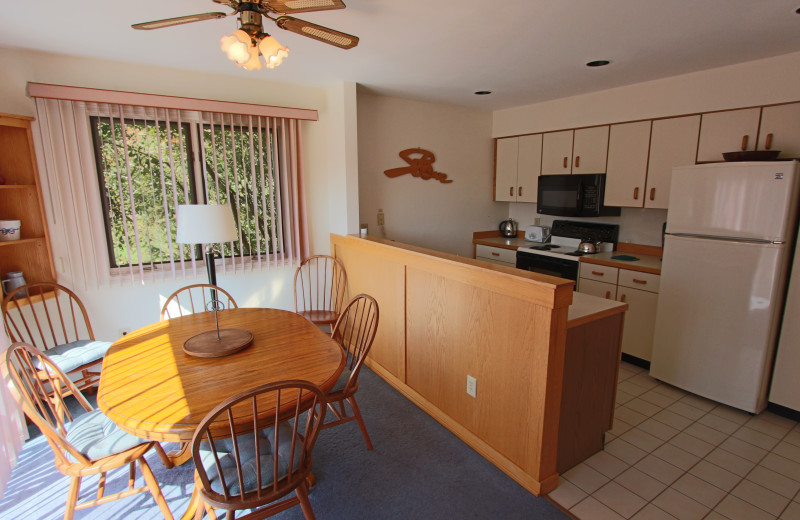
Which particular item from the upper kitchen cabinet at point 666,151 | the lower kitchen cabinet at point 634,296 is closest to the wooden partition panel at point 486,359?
the lower kitchen cabinet at point 634,296

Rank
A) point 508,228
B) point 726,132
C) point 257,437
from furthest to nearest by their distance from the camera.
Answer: point 508,228
point 726,132
point 257,437

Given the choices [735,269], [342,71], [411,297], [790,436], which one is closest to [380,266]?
[411,297]

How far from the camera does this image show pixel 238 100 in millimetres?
3150

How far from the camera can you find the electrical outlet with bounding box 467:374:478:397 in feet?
7.18

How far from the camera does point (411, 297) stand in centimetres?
265

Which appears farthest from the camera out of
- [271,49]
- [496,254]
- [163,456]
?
[496,254]

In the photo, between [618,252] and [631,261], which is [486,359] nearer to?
[631,261]

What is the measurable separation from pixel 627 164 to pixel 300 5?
10.0 ft

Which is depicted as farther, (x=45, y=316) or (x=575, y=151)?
(x=575, y=151)

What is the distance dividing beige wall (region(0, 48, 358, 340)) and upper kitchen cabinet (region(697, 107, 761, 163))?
270cm

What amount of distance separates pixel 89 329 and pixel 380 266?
2008mm

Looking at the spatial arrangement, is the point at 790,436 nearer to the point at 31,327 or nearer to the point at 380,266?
the point at 380,266

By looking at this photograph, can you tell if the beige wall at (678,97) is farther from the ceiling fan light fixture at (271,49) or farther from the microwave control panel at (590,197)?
the ceiling fan light fixture at (271,49)

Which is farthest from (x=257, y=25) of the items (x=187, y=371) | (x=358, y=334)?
(x=358, y=334)
